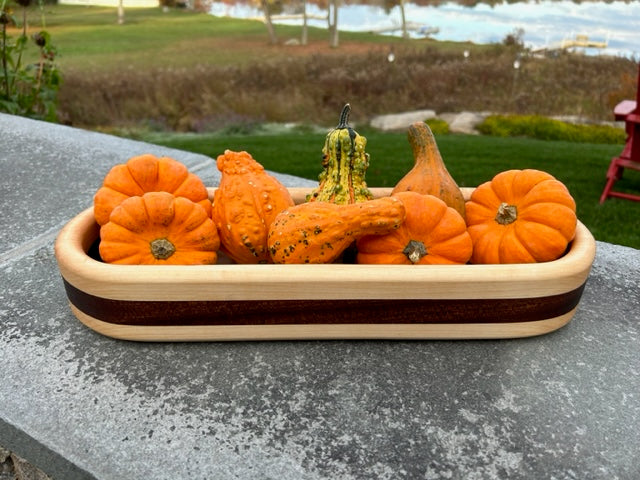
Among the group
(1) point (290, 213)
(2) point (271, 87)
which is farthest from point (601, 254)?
(2) point (271, 87)

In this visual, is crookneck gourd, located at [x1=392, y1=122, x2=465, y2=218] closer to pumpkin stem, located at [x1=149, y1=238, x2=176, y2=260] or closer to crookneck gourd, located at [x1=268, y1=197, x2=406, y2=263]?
crookneck gourd, located at [x1=268, y1=197, x2=406, y2=263]

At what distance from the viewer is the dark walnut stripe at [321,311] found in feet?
4.17

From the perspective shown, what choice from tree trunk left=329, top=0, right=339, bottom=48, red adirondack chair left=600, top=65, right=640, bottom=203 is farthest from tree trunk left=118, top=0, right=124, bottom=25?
red adirondack chair left=600, top=65, right=640, bottom=203

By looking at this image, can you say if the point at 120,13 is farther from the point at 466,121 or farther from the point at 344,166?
the point at 344,166

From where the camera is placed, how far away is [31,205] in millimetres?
2266

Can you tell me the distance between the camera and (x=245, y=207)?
1.42 metres

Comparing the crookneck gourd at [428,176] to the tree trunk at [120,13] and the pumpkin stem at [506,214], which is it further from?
the tree trunk at [120,13]

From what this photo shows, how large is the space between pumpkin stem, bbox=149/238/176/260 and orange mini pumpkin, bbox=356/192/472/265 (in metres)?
0.48

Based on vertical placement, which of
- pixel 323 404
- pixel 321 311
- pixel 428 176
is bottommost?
pixel 323 404

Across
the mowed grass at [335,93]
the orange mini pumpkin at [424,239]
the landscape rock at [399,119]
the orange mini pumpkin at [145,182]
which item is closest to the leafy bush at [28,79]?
the mowed grass at [335,93]

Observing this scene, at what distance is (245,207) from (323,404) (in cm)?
52

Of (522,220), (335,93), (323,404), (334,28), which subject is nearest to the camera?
(323,404)

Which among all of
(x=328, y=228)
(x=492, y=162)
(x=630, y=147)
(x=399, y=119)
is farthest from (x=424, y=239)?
(x=399, y=119)

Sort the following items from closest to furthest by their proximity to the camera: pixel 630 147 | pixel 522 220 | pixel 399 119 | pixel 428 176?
pixel 522 220 < pixel 428 176 < pixel 630 147 < pixel 399 119
